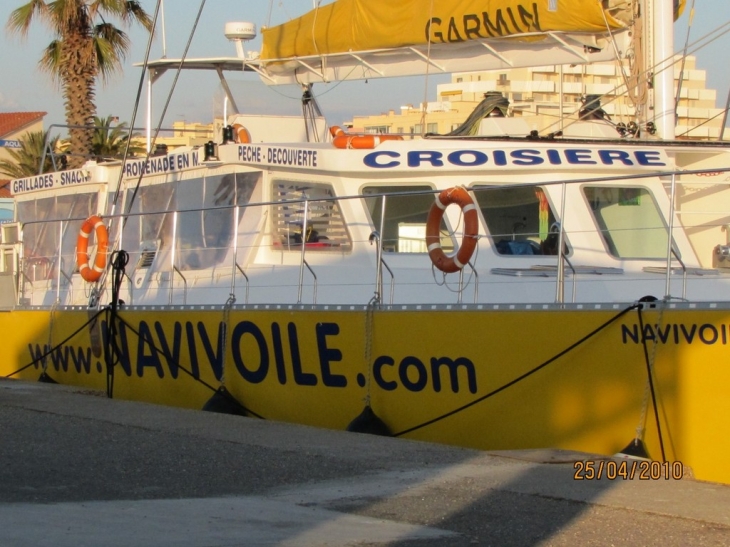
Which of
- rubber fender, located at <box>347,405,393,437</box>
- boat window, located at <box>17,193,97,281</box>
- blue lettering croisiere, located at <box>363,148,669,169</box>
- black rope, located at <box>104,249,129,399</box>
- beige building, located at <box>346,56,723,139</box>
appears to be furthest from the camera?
boat window, located at <box>17,193,97,281</box>

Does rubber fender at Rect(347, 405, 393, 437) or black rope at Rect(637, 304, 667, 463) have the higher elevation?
black rope at Rect(637, 304, 667, 463)

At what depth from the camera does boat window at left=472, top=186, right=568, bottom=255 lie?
36.1ft

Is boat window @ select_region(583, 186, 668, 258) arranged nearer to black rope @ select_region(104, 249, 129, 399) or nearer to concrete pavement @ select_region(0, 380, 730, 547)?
concrete pavement @ select_region(0, 380, 730, 547)

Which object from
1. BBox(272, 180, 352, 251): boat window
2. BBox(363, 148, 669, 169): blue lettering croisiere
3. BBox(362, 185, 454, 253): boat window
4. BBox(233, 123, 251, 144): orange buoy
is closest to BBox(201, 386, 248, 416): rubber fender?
BBox(272, 180, 352, 251): boat window

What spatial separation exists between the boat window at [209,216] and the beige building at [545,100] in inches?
82.4

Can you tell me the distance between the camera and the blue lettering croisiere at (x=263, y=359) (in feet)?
30.5

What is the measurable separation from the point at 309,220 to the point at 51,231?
5397 mm

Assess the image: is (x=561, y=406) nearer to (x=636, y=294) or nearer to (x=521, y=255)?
(x=636, y=294)

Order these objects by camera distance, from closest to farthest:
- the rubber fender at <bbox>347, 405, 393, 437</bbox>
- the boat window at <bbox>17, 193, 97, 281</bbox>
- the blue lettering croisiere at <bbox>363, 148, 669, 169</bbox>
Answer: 1. the rubber fender at <bbox>347, 405, 393, 437</bbox>
2. the blue lettering croisiere at <bbox>363, 148, 669, 169</bbox>
3. the boat window at <bbox>17, 193, 97, 281</bbox>

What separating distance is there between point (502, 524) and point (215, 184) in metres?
7.28

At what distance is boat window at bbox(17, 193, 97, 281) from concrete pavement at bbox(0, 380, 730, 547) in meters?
5.72

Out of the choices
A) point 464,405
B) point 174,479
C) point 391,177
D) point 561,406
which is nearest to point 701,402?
point 561,406

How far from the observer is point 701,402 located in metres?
7.50
